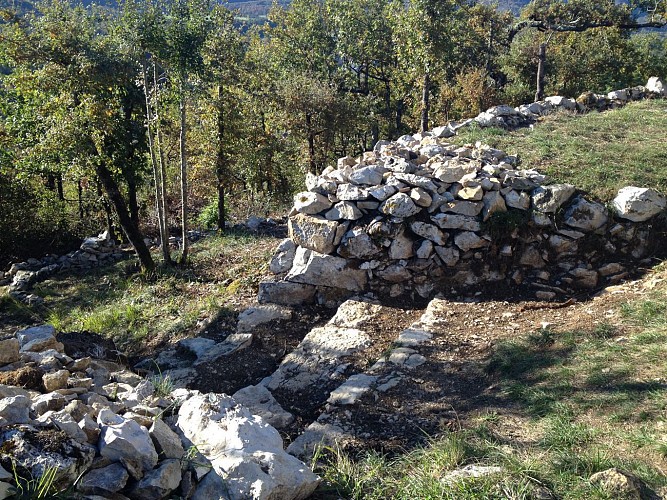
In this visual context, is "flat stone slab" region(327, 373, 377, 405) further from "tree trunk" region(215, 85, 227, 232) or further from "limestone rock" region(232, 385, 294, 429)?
"tree trunk" region(215, 85, 227, 232)

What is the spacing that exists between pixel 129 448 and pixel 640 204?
6.31m

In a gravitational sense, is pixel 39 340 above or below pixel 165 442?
below

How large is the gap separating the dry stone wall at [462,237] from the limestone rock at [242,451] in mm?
3553

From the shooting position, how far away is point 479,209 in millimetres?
6719

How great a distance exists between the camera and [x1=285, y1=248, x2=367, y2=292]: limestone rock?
6.78 m

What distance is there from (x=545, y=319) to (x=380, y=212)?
244 centimetres

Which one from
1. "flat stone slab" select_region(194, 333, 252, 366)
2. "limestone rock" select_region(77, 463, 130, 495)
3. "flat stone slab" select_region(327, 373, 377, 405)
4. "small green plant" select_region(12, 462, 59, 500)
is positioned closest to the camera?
"small green plant" select_region(12, 462, 59, 500)

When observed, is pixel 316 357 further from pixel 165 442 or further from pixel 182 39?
pixel 182 39

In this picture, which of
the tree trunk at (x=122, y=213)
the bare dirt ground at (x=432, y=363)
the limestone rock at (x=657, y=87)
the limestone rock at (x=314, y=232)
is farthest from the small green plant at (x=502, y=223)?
the limestone rock at (x=657, y=87)

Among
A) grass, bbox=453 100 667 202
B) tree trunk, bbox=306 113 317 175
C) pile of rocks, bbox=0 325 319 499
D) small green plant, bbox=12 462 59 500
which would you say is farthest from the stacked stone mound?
tree trunk, bbox=306 113 317 175

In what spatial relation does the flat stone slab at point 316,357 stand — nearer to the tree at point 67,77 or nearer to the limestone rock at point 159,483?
the limestone rock at point 159,483

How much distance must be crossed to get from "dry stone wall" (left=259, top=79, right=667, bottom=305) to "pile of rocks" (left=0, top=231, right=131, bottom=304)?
21.2ft

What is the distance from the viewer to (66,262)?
11.8 meters

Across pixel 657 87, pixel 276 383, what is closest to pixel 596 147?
pixel 657 87
